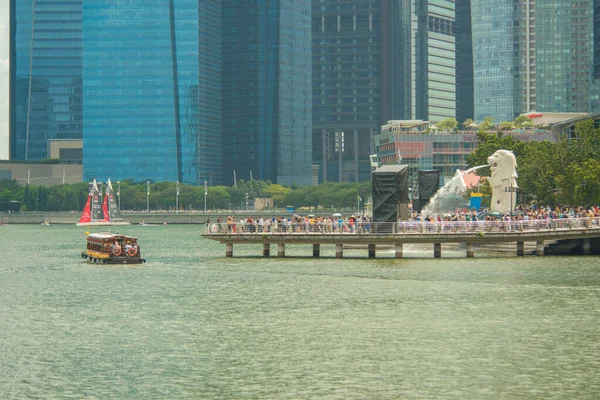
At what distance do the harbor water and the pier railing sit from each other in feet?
15.3

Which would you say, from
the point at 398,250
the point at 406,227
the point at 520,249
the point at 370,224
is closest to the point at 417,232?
the point at 406,227

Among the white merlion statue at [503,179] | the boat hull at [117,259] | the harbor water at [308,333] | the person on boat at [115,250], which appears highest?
the white merlion statue at [503,179]

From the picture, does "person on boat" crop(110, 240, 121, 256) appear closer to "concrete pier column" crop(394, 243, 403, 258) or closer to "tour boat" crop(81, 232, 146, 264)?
"tour boat" crop(81, 232, 146, 264)

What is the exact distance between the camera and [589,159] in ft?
468

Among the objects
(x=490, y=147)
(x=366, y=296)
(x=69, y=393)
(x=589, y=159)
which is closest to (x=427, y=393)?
(x=69, y=393)

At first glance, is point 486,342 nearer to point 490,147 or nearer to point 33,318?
point 33,318

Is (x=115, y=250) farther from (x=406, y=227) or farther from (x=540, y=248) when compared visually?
(x=540, y=248)

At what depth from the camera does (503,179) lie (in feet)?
431

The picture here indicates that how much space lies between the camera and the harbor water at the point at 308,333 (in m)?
51.9

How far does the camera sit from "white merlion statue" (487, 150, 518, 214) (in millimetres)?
130625

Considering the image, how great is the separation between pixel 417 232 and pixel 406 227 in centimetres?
121

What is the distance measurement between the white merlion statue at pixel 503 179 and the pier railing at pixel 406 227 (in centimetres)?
1540

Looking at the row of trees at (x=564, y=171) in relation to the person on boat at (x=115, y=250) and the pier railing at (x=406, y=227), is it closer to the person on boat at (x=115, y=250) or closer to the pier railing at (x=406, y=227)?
the pier railing at (x=406, y=227)

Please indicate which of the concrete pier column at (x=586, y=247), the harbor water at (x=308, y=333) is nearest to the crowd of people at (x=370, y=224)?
the concrete pier column at (x=586, y=247)
